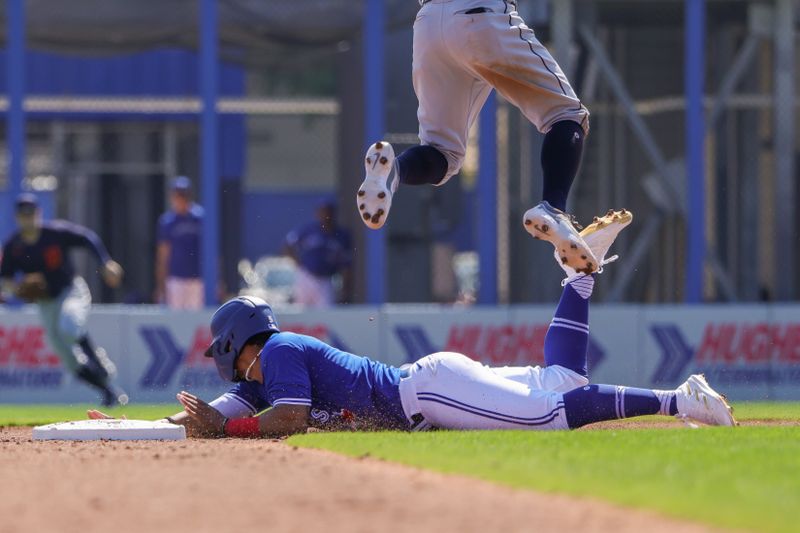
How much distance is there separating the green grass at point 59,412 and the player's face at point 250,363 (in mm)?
2948

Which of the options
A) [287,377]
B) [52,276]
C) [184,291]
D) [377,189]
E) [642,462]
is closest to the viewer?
[642,462]

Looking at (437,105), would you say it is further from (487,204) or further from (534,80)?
(487,204)

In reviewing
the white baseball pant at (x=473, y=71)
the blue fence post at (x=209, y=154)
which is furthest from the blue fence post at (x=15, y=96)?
the white baseball pant at (x=473, y=71)

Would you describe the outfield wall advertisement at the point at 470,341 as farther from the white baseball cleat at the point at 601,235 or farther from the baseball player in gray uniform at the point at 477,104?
the baseball player in gray uniform at the point at 477,104

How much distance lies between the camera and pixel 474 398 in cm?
750

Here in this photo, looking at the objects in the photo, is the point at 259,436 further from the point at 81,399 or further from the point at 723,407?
the point at 81,399

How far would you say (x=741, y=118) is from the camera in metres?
19.2

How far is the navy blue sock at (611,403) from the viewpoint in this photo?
289 inches

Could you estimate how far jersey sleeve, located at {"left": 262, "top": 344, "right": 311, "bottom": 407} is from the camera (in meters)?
7.38

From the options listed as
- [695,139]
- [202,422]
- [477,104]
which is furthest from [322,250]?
[202,422]

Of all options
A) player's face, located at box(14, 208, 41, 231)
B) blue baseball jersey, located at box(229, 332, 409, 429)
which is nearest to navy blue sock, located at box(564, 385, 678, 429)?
blue baseball jersey, located at box(229, 332, 409, 429)

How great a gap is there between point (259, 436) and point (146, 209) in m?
13.9

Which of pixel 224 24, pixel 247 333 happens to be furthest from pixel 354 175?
pixel 247 333

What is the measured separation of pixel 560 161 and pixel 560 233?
21.0 inches
